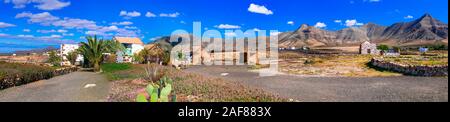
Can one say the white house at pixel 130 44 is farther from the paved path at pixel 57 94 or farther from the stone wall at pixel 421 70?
the stone wall at pixel 421 70

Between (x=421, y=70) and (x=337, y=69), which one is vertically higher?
(x=421, y=70)

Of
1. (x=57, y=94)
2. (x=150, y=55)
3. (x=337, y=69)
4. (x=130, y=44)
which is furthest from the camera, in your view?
(x=130, y=44)

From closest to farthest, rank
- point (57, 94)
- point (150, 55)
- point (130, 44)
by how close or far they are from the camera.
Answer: point (57, 94) → point (150, 55) → point (130, 44)

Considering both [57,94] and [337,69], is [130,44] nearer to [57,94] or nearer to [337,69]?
[337,69]

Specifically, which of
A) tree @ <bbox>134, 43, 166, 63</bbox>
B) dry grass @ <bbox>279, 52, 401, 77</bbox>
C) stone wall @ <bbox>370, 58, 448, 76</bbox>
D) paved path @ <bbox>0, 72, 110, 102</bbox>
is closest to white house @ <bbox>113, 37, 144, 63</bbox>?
tree @ <bbox>134, 43, 166, 63</bbox>

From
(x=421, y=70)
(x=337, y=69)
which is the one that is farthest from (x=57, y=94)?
(x=337, y=69)

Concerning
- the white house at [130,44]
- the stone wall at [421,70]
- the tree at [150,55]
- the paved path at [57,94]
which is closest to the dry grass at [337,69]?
the stone wall at [421,70]

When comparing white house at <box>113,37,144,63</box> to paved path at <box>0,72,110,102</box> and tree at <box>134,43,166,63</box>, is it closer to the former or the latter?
tree at <box>134,43,166,63</box>
